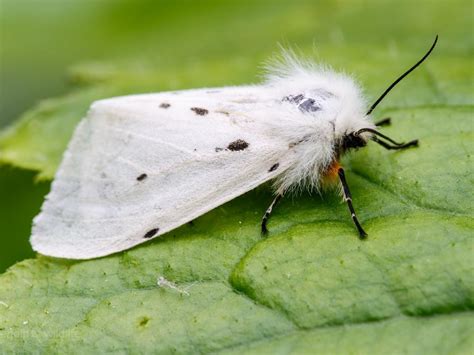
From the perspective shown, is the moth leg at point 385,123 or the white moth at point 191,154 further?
the moth leg at point 385,123

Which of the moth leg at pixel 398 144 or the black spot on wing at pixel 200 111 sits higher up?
the black spot on wing at pixel 200 111

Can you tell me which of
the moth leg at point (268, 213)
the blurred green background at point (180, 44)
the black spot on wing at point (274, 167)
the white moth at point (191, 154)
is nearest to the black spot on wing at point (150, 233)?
the white moth at point (191, 154)

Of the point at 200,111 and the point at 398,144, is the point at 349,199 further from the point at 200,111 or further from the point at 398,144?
the point at 200,111

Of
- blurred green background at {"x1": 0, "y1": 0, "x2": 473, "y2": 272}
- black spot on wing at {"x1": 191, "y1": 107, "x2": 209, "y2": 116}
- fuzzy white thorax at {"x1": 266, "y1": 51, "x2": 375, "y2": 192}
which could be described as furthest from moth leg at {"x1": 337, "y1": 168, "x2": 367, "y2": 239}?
blurred green background at {"x1": 0, "y1": 0, "x2": 473, "y2": 272}

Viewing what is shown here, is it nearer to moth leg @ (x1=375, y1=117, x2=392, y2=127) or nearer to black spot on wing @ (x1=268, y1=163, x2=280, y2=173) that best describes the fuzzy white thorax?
black spot on wing @ (x1=268, y1=163, x2=280, y2=173)

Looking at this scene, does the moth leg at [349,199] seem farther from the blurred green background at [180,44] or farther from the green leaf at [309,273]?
the blurred green background at [180,44]

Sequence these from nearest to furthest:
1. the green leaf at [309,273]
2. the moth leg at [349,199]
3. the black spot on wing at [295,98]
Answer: the green leaf at [309,273]
the moth leg at [349,199]
the black spot on wing at [295,98]

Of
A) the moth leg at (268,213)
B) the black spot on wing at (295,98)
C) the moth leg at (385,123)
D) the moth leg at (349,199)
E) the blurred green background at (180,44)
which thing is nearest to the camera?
the moth leg at (349,199)

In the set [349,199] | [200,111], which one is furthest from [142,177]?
[349,199]
